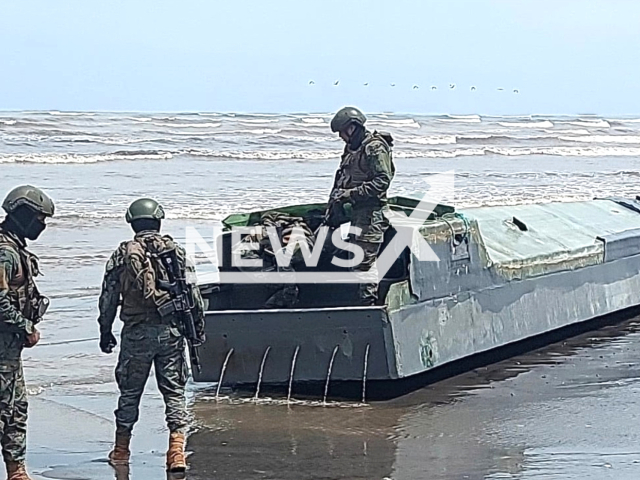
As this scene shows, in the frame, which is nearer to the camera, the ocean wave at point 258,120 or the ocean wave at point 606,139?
the ocean wave at point 606,139

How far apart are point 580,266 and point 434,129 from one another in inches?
1990

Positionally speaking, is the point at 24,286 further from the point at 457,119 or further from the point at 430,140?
the point at 457,119

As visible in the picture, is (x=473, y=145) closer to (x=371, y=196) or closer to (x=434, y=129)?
(x=434, y=129)

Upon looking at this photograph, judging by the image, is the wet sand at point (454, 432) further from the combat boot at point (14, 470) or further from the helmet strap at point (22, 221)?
the helmet strap at point (22, 221)

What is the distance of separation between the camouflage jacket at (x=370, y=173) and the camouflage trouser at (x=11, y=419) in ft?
10.1

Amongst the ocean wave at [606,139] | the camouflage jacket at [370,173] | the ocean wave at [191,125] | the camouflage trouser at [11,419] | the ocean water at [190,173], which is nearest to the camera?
the camouflage trouser at [11,419]

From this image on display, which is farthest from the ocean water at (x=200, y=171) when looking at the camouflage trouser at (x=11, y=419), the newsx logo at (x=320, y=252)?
the camouflage trouser at (x=11, y=419)

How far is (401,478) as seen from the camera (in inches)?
261

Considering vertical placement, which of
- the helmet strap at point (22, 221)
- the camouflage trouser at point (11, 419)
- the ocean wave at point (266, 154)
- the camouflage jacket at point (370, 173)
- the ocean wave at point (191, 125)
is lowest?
the camouflage trouser at point (11, 419)

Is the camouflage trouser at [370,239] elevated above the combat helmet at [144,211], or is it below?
below

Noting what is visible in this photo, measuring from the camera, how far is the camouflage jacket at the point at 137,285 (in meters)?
6.83

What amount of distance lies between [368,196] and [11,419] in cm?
321

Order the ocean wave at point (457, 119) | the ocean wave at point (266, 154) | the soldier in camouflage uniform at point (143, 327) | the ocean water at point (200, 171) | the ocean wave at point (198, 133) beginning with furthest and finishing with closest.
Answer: the ocean wave at point (457, 119) < the ocean wave at point (198, 133) < the ocean wave at point (266, 154) < the ocean water at point (200, 171) < the soldier in camouflage uniform at point (143, 327)

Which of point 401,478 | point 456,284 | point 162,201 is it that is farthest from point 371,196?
point 162,201
